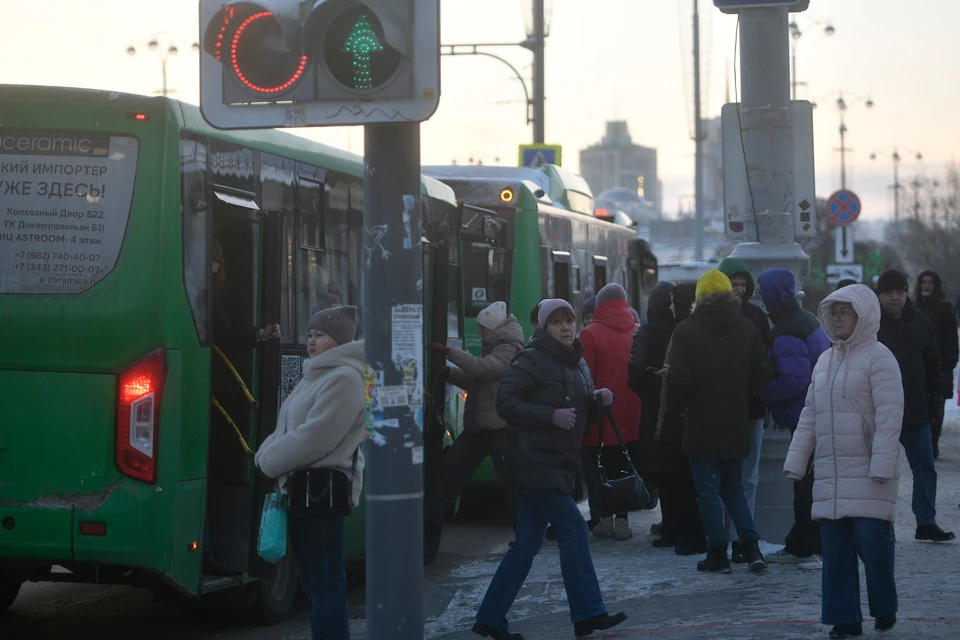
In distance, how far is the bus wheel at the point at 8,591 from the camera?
801 centimetres

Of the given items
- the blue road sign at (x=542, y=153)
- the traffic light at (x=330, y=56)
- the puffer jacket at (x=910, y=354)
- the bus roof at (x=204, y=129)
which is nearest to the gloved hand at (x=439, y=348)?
the bus roof at (x=204, y=129)

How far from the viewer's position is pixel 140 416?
659 cm

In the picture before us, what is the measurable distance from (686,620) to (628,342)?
3602 mm

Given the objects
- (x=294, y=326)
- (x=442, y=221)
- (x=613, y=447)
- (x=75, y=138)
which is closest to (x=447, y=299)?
(x=442, y=221)

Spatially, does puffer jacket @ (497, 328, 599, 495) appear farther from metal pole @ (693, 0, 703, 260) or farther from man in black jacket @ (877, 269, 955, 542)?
metal pole @ (693, 0, 703, 260)

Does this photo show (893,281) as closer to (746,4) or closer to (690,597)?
(746,4)

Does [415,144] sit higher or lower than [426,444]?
higher

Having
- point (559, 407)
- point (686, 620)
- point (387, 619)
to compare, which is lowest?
point (686, 620)

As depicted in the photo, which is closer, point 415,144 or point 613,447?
point 415,144

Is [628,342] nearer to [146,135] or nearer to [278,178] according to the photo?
[278,178]

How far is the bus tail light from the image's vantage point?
21.6 ft

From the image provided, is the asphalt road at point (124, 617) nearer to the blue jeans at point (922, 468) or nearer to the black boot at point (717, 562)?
the black boot at point (717, 562)

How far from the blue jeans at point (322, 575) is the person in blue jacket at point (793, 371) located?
364 centimetres

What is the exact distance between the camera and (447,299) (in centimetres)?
1099
